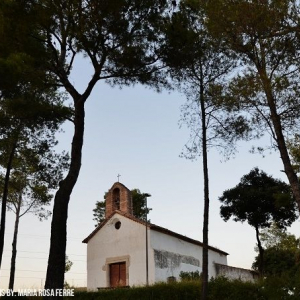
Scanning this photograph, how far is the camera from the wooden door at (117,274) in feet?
82.9

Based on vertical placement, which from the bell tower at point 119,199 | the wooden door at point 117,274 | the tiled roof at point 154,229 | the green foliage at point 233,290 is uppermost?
the bell tower at point 119,199

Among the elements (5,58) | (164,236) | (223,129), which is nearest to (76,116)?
(5,58)

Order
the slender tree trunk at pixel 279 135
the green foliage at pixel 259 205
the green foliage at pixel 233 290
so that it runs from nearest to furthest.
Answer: the slender tree trunk at pixel 279 135, the green foliage at pixel 233 290, the green foliage at pixel 259 205

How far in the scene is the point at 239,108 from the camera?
1347 cm

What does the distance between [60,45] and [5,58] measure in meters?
1.73

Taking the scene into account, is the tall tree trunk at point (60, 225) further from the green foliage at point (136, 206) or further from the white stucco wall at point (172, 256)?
the green foliage at point (136, 206)

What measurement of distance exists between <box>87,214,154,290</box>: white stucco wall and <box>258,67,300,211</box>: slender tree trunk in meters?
13.5

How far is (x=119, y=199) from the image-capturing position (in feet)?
89.0

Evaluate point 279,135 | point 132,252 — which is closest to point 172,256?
point 132,252

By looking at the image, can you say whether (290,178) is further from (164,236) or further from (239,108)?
(164,236)

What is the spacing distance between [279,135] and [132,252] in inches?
585

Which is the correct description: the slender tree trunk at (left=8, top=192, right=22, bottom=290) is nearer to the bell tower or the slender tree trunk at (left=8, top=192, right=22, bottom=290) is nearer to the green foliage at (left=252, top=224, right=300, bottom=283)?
the bell tower

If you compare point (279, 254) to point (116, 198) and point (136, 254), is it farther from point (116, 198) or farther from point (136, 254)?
point (116, 198)

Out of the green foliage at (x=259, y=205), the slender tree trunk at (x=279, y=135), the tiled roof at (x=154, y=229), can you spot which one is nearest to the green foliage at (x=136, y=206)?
the tiled roof at (x=154, y=229)
